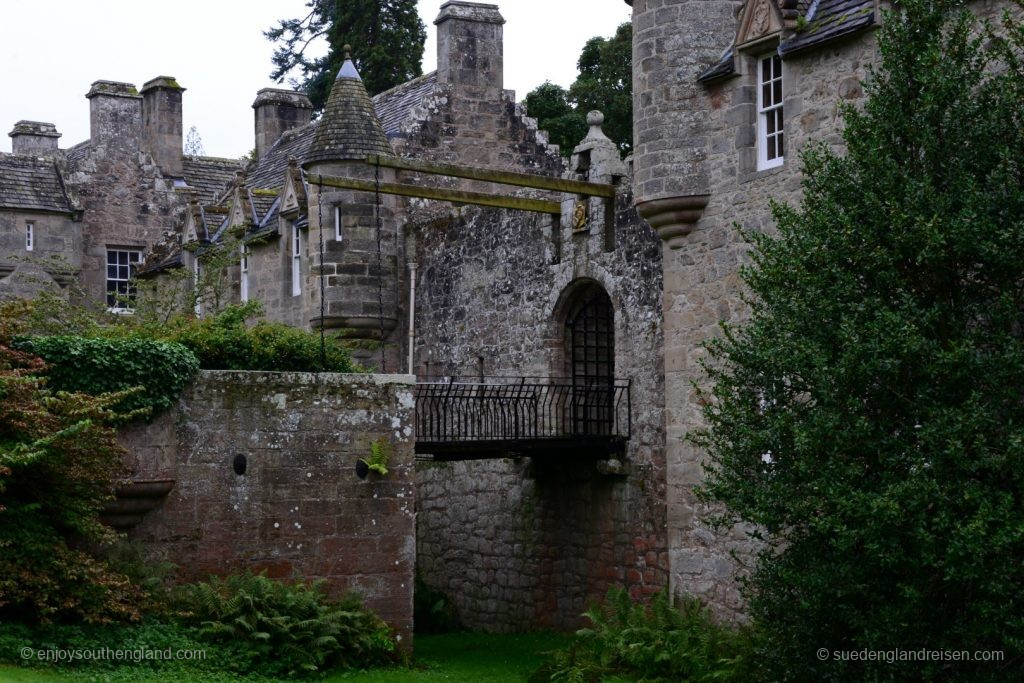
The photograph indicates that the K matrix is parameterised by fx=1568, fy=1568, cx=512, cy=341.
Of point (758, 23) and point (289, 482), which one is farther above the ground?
point (758, 23)

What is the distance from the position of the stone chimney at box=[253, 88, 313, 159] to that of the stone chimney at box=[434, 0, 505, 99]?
9605 mm

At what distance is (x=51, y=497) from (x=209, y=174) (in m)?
26.0

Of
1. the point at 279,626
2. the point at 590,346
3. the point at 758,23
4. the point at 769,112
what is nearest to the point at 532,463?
the point at 590,346

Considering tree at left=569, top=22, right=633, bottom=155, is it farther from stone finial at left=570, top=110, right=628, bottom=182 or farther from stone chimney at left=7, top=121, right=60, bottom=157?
stone finial at left=570, top=110, right=628, bottom=182

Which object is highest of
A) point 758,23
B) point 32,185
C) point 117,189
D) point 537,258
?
point 117,189

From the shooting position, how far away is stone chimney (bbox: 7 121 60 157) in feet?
Answer: 137

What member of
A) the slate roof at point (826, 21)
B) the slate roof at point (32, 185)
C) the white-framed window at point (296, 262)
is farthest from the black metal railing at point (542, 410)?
the slate roof at point (32, 185)

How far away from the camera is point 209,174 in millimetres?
40312

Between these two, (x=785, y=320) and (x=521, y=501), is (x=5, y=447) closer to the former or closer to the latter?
(x=785, y=320)

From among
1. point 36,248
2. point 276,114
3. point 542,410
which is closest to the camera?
point 542,410

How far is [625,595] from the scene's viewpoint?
1862 centimetres

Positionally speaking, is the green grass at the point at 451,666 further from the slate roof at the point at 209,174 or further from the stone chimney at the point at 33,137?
the stone chimney at the point at 33,137

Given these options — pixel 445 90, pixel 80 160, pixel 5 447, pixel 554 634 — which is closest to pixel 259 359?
pixel 5 447

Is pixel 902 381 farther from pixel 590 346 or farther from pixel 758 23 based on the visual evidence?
pixel 590 346
